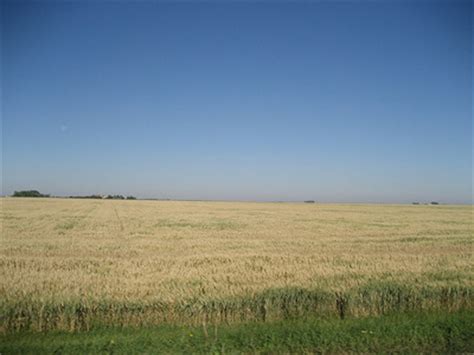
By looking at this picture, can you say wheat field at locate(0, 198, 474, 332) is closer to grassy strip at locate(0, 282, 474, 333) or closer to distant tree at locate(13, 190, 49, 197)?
grassy strip at locate(0, 282, 474, 333)

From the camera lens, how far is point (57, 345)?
237 inches

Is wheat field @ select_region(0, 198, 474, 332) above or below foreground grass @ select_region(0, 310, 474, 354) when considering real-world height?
above

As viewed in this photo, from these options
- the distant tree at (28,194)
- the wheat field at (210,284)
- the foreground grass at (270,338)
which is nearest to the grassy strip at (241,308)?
the wheat field at (210,284)

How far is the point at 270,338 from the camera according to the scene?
6.39m

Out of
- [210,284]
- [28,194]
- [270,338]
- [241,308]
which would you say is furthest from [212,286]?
[28,194]

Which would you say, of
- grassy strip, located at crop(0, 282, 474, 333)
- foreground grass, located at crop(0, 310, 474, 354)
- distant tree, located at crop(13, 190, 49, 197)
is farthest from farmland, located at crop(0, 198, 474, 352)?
distant tree, located at crop(13, 190, 49, 197)

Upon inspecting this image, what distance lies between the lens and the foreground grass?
19.7 ft

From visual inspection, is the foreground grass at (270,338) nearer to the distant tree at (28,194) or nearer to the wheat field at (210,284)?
the wheat field at (210,284)

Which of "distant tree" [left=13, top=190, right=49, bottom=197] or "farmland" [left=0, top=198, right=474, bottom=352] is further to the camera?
"distant tree" [left=13, top=190, right=49, bottom=197]

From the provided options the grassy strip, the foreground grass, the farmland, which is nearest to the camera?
the foreground grass

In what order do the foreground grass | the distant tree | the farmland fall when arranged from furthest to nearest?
1. the distant tree
2. the farmland
3. the foreground grass

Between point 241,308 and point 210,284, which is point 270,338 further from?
point 210,284

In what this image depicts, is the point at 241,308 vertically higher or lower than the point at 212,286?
lower

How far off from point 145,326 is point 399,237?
1899cm
